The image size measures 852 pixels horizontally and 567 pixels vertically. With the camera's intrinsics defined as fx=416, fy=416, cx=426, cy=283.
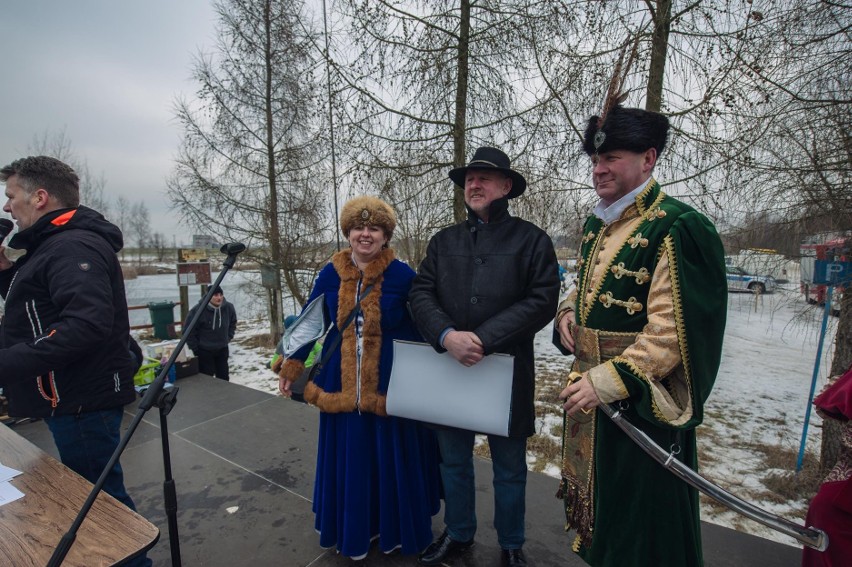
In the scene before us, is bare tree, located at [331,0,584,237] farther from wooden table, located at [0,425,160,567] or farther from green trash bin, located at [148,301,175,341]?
green trash bin, located at [148,301,175,341]

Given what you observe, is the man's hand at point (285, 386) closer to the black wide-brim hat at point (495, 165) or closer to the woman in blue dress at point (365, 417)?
the woman in blue dress at point (365, 417)

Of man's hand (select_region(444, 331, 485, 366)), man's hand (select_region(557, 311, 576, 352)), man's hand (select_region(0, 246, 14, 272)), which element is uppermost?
man's hand (select_region(0, 246, 14, 272))

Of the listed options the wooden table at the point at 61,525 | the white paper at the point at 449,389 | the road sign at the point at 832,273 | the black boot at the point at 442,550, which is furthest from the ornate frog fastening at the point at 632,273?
the road sign at the point at 832,273

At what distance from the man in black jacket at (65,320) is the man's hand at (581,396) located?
1.89 metres

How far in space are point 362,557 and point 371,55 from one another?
4236 millimetres

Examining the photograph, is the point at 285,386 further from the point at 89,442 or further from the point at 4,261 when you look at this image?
the point at 4,261

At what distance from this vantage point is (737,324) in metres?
12.5

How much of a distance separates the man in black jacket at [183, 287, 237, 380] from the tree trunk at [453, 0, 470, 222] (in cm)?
342

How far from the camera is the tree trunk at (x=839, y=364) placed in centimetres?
309

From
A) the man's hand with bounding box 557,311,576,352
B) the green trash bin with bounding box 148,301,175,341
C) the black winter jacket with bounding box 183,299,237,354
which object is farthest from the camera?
the green trash bin with bounding box 148,301,175,341

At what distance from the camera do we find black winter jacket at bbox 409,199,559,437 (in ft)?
6.05

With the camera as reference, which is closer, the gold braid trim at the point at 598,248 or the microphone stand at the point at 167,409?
the microphone stand at the point at 167,409

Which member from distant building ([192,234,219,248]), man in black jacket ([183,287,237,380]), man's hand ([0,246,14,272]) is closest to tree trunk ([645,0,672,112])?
man's hand ([0,246,14,272])

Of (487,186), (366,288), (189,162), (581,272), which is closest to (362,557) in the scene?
(366,288)
